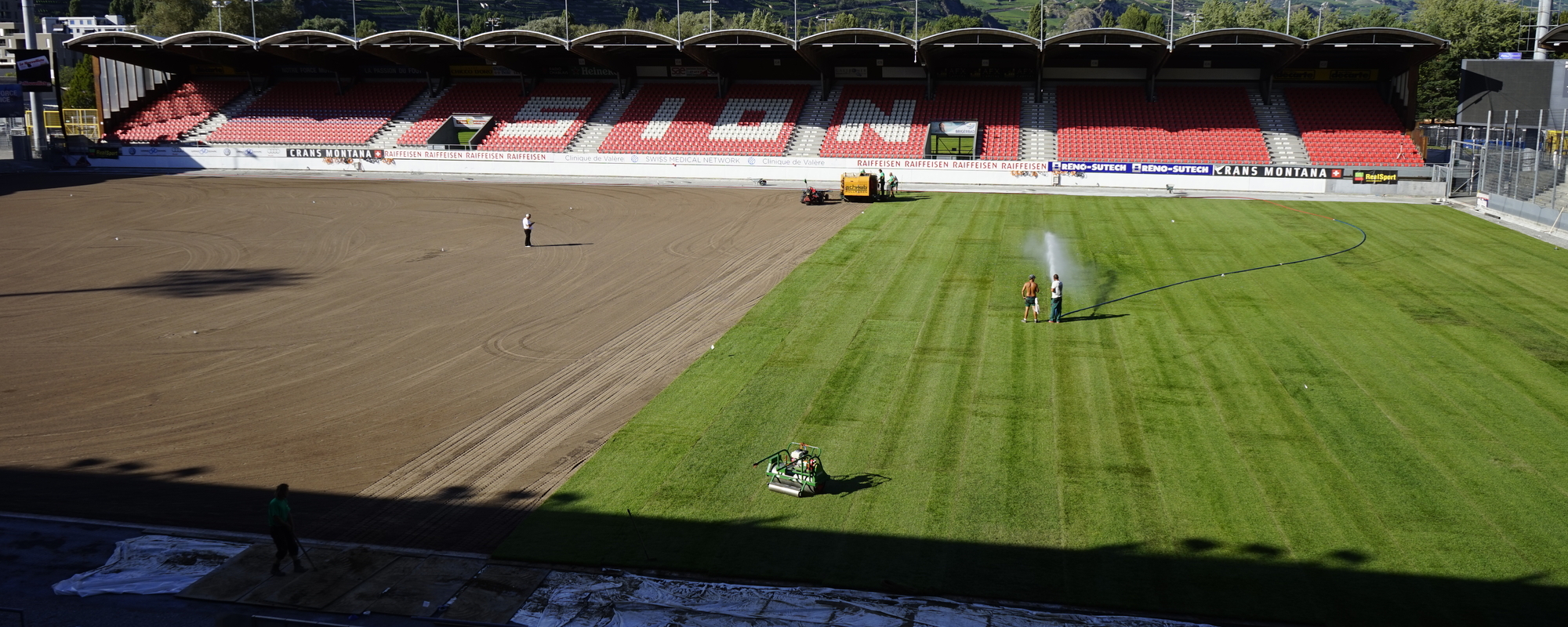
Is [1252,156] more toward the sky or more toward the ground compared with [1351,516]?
more toward the sky

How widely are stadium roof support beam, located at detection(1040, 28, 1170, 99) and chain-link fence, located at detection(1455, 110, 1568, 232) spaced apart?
650 inches

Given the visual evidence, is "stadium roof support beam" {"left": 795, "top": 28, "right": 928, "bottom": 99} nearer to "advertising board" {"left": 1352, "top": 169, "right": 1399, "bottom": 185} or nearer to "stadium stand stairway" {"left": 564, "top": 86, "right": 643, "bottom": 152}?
"stadium stand stairway" {"left": 564, "top": 86, "right": 643, "bottom": 152}

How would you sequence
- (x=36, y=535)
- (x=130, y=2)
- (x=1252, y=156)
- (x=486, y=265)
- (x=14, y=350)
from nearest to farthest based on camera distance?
(x=36, y=535) < (x=14, y=350) < (x=486, y=265) < (x=1252, y=156) < (x=130, y=2)

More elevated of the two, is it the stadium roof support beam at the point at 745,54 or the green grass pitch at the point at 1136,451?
the stadium roof support beam at the point at 745,54

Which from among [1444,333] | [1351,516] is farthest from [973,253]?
[1351,516]

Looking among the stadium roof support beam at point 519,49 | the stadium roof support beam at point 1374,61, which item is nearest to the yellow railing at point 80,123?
the stadium roof support beam at point 519,49

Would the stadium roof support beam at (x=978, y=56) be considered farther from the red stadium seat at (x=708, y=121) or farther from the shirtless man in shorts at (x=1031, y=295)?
the shirtless man in shorts at (x=1031, y=295)

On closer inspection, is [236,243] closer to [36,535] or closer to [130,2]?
[36,535]

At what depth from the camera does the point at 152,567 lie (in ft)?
42.9

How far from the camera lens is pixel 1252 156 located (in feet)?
186

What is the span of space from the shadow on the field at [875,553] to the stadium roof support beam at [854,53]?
154ft

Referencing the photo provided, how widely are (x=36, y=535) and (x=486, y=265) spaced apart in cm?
1983

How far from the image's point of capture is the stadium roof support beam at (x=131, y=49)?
6700cm

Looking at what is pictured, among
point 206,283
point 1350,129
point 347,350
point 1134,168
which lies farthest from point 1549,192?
point 206,283
